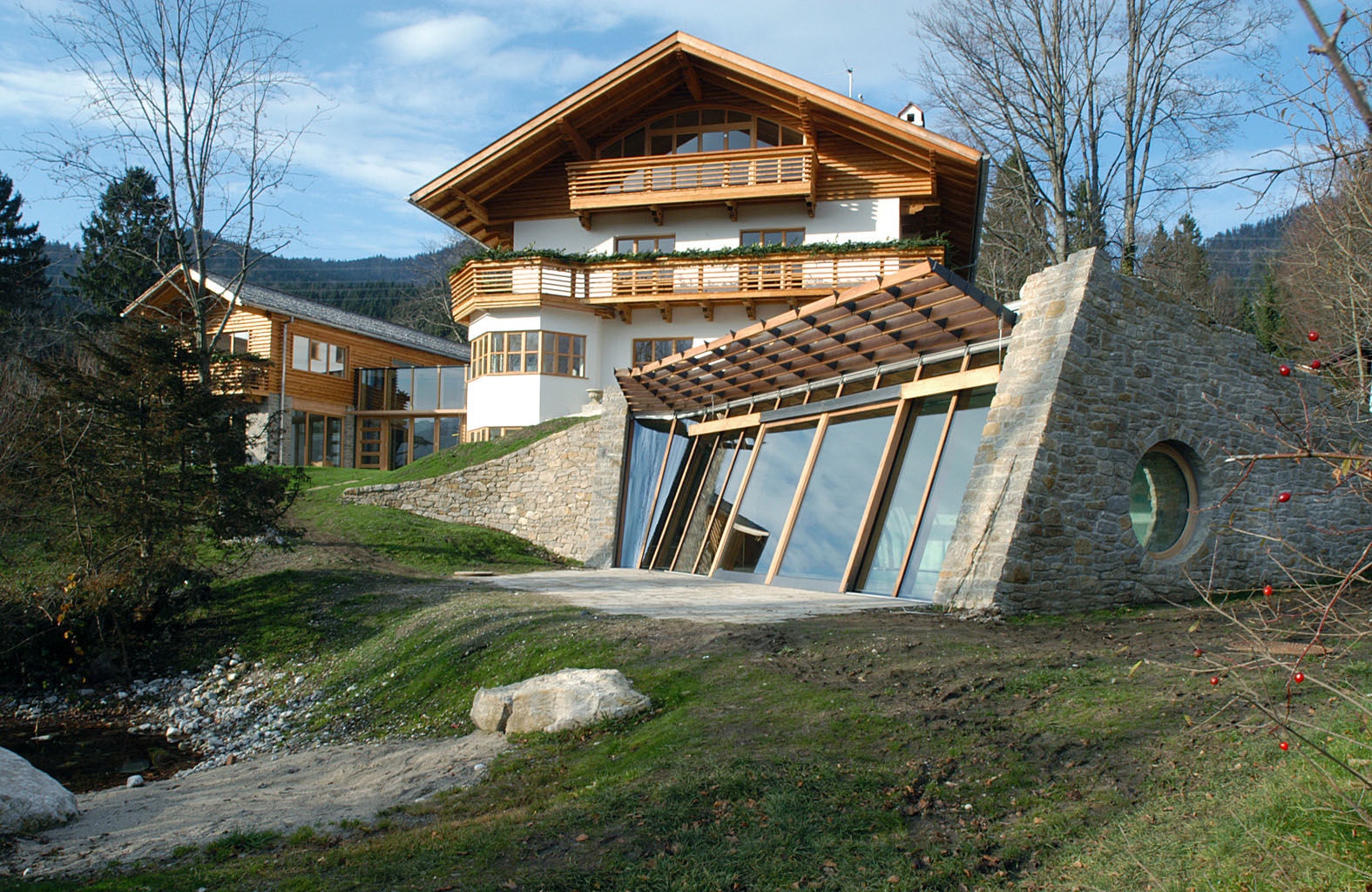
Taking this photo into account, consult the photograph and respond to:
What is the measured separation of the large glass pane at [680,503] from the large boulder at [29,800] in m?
11.1

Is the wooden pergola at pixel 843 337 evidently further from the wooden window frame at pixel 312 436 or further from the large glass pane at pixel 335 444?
the large glass pane at pixel 335 444

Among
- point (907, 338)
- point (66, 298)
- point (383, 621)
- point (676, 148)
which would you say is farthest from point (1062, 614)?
point (66, 298)

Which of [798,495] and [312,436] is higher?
[312,436]

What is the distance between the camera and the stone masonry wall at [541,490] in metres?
18.8

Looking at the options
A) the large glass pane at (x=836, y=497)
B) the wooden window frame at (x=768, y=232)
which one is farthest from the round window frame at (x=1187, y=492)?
the wooden window frame at (x=768, y=232)

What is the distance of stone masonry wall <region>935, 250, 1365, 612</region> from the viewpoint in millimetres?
8609

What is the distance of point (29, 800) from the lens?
5594 mm

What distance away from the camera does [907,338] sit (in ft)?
35.3

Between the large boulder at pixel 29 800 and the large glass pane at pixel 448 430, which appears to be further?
the large glass pane at pixel 448 430

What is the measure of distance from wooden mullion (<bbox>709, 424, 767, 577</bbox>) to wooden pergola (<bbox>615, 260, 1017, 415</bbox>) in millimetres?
817

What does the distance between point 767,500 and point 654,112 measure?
55.6 ft

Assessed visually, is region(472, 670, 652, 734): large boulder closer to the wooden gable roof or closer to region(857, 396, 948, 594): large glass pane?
region(857, 396, 948, 594): large glass pane

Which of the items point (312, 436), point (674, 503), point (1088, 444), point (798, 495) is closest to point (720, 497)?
point (674, 503)

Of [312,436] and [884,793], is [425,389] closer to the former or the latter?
[312,436]
